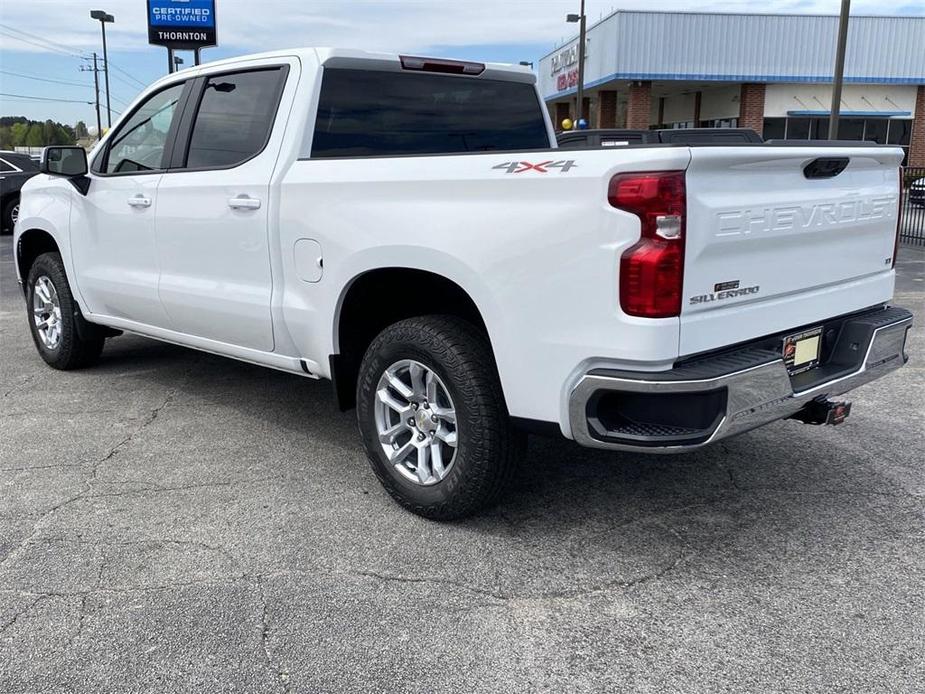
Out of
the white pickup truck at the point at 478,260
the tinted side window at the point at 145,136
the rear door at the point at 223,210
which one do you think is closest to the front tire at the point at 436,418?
the white pickup truck at the point at 478,260

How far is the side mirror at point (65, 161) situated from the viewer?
560 cm

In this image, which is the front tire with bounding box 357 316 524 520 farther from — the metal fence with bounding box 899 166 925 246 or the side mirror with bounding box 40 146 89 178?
the metal fence with bounding box 899 166 925 246

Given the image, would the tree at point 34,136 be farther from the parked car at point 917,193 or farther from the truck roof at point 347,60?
the truck roof at point 347,60

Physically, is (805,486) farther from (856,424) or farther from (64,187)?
(64,187)

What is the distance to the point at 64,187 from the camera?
6012 millimetres

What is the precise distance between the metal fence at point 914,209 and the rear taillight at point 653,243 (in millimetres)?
14069

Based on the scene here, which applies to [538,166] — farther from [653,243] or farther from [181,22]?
[181,22]

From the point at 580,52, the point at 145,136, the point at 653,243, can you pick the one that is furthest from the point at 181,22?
the point at 653,243

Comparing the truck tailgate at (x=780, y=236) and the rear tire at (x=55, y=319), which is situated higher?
the truck tailgate at (x=780, y=236)

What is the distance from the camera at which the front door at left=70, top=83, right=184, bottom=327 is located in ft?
17.1

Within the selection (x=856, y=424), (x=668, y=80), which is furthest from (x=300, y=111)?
(x=668, y=80)

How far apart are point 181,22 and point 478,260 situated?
24.2 metres

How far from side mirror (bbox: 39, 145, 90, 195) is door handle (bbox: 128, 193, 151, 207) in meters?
0.61

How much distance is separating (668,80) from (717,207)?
108ft
